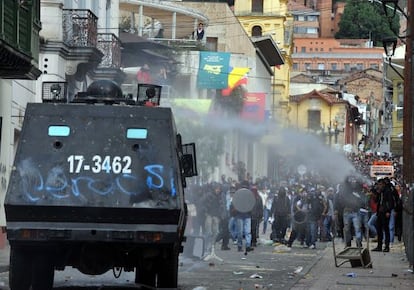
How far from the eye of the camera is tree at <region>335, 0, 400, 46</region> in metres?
158

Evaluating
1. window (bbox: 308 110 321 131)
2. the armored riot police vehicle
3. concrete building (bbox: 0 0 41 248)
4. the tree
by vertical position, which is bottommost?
the armored riot police vehicle

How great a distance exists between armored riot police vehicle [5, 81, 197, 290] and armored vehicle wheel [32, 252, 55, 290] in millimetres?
13

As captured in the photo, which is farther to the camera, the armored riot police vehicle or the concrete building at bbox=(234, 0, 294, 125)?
the concrete building at bbox=(234, 0, 294, 125)

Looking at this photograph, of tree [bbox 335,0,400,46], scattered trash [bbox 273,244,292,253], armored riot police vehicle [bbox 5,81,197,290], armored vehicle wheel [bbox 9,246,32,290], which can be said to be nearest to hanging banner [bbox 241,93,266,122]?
scattered trash [bbox 273,244,292,253]

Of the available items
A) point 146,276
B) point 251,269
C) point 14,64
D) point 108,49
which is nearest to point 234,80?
point 108,49

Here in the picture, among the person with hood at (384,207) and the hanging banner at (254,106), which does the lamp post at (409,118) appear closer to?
the person with hood at (384,207)

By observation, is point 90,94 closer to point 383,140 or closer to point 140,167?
point 140,167

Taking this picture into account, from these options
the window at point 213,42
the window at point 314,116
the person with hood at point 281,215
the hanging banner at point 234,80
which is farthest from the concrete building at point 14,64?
the window at point 314,116

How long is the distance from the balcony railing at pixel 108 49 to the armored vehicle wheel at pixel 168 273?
19.0 meters

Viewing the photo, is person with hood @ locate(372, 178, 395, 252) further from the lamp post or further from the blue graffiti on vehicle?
the blue graffiti on vehicle

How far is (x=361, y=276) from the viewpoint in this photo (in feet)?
69.3

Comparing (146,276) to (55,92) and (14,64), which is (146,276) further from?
(14,64)

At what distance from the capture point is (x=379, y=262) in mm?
25344

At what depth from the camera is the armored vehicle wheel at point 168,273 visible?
52.4ft
